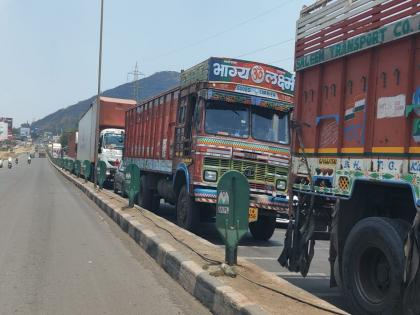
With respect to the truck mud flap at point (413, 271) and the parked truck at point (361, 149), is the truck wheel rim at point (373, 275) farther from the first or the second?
the truck mud flap at point (413, 271)

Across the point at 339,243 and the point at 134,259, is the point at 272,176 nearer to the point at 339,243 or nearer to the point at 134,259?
the point at 134,259

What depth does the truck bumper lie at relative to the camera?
10.9 meters

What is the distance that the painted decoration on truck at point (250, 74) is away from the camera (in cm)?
1124

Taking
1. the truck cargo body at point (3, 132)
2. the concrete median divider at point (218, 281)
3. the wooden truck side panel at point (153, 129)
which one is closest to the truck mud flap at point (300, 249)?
the concrete median divider at point (218, 281)

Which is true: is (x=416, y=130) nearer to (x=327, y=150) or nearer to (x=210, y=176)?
(x=327, y=150)

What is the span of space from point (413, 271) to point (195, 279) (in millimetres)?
2652

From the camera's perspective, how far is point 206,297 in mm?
5969

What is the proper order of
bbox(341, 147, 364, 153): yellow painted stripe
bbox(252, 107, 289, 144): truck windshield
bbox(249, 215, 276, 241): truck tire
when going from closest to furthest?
bbox(341, 147, 364, 153): yellow painted stripe < bbox(252, 107, 289, 144): truck windshield < bbox(249, 215, 276, 241): truck tire

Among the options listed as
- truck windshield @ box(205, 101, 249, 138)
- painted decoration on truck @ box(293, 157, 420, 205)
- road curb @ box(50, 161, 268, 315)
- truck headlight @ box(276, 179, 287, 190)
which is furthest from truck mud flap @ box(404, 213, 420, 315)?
truck windshield @ box(205, 101, 249, 138)

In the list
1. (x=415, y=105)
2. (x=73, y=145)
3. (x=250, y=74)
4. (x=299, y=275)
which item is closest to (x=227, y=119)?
(x=250, y=74)

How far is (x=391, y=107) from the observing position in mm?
5023

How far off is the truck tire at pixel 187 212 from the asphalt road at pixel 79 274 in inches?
49.5

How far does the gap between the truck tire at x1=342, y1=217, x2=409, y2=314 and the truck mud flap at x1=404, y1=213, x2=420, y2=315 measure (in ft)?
0.19

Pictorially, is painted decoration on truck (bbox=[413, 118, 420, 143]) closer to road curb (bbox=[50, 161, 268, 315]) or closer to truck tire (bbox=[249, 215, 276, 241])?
road curb (bbox=[50, 161, 268, 315])
